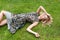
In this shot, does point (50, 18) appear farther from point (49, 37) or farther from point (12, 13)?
point (12, 13)

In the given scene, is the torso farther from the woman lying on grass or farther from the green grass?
the green grass

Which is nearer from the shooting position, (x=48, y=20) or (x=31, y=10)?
(x=48, y=20)

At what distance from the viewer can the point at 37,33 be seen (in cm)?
448

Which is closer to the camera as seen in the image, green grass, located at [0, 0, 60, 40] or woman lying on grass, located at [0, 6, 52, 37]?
green grass, located at [0, 0, 60, 40]

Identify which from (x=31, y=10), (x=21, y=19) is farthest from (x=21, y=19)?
(x=31, y=10)

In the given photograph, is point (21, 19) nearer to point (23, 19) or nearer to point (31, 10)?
point (23, 19)

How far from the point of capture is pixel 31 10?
5.13 m

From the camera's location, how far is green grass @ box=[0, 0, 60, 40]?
14.7 ft

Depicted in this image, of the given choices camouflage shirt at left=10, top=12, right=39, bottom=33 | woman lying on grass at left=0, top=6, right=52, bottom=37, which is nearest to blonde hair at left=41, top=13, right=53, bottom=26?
woman lying on grass at left=0, top=6, right=52, bottom=37

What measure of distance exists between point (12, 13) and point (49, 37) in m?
1.11

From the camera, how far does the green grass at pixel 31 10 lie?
4488 millimetres

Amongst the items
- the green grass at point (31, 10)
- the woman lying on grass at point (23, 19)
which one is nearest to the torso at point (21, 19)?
the woman lying on grass at point (23, 19)

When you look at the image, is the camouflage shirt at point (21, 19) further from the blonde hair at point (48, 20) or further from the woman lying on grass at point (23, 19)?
the blonde hair at point (48, 20)

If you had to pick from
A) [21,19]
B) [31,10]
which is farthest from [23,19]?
[31,10]
